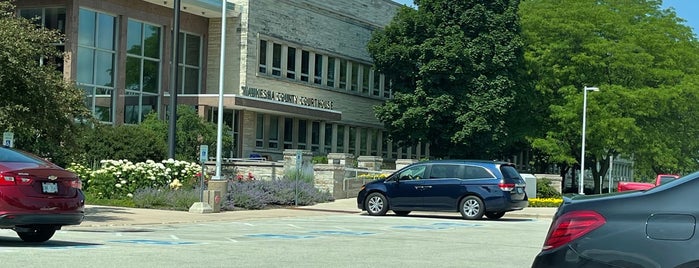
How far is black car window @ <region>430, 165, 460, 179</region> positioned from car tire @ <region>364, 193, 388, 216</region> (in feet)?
5.34

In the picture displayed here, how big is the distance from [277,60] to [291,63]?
1437 mm

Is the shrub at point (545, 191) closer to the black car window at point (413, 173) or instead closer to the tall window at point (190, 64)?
the black car window at point (413, 173)

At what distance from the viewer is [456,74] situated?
48688 mm

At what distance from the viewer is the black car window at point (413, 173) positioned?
86.6 ft

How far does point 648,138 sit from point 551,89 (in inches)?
227

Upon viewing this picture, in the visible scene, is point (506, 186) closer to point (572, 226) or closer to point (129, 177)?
point (129, 177)

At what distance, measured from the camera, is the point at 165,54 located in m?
44.6

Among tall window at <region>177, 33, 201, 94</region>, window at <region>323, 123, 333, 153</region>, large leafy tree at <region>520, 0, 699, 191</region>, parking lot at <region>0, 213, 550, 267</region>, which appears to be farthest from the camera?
window at <region>323, 123, 333, 153</region>

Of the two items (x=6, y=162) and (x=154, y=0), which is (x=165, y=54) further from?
(x=6, y=162)

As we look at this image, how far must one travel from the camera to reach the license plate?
13.0 metres

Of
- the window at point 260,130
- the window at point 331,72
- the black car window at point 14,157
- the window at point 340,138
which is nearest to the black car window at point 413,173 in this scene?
the black car window at point 14,157

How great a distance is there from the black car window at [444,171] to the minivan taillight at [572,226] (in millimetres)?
20072

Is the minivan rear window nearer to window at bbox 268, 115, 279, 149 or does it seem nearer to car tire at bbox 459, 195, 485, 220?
car tire at bbox 459, 195, 485, 220

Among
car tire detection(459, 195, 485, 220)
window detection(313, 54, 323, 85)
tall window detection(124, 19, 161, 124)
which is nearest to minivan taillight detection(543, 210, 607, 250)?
car tire detection(459, 195, 485, 220)
